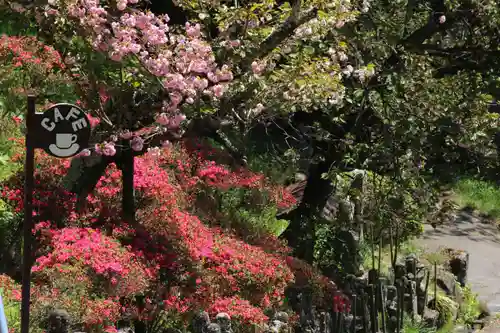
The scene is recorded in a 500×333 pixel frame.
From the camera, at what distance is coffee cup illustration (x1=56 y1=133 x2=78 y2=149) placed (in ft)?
21.5

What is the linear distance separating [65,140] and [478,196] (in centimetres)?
1570

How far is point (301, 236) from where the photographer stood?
12484mm

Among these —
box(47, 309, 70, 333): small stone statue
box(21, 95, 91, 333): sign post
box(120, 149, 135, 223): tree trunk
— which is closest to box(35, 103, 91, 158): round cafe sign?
box(21, 95, 91, 333): sign post

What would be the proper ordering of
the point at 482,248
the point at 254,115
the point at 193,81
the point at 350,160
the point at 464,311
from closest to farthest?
the point at 193,81, the point at 254,115, the point at 350,160, the point at 464,311, the point at 482,248

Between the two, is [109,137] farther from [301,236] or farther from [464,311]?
[464,311]

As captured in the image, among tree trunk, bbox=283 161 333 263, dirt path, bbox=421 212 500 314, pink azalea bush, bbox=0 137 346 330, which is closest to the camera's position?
pink azalea bush, bbox=0 137 346 330

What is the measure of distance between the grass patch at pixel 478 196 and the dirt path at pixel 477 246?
48cm

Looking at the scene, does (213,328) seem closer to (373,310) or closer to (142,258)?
(142,258)

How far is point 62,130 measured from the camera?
21.5 ft

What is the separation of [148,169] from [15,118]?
1.72 m

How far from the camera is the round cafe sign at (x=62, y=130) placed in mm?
6465

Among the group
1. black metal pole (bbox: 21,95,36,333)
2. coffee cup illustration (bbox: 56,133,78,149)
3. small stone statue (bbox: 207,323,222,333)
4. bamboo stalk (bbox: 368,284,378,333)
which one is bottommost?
bamboo stalk (bbox: 368,284,378,333)

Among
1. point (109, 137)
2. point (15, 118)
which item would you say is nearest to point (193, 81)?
point (109, 137)

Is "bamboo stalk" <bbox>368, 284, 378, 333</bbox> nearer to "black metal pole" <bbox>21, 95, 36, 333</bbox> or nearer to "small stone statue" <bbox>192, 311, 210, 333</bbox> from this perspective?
"small stone statue" <bbox>192, 311, 210, 333</bbox>
